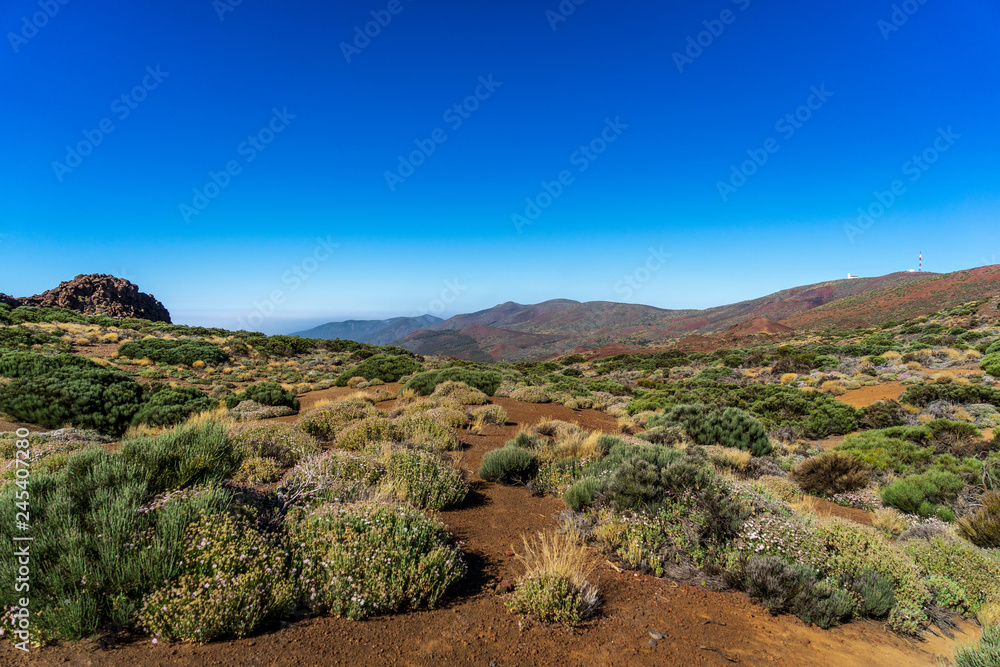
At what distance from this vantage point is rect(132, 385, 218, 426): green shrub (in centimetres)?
1023

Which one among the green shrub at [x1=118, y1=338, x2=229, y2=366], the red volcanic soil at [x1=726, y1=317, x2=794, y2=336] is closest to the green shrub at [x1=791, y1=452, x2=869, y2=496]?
the green shrub at [x1=118, y1=338, x2=229, y2=366]

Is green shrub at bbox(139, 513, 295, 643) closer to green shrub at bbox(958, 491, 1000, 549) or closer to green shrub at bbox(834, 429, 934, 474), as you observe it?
green shrub at bbox(958, 491, 1000, 549)

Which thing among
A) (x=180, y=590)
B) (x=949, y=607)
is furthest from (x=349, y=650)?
(x=949, y=607)

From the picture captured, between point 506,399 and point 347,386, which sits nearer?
point 506,399

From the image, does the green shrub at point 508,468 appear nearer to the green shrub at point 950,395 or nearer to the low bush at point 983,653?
the low bush at point 983,653

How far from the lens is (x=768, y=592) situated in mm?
4113

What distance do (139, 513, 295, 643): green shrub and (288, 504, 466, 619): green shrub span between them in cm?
24

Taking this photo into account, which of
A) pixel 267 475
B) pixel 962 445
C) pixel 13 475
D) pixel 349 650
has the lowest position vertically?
pixel 962 445

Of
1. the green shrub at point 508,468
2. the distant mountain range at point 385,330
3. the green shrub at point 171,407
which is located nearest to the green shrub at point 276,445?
the green shrub at point 508,468

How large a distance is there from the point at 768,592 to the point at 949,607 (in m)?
1.96

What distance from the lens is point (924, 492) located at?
754 centimetres

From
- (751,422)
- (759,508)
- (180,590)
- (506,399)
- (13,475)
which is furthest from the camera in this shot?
(506,399)

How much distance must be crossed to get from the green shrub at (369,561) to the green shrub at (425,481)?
143 centimetres

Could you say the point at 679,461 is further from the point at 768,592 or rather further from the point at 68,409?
the point at 68,409
